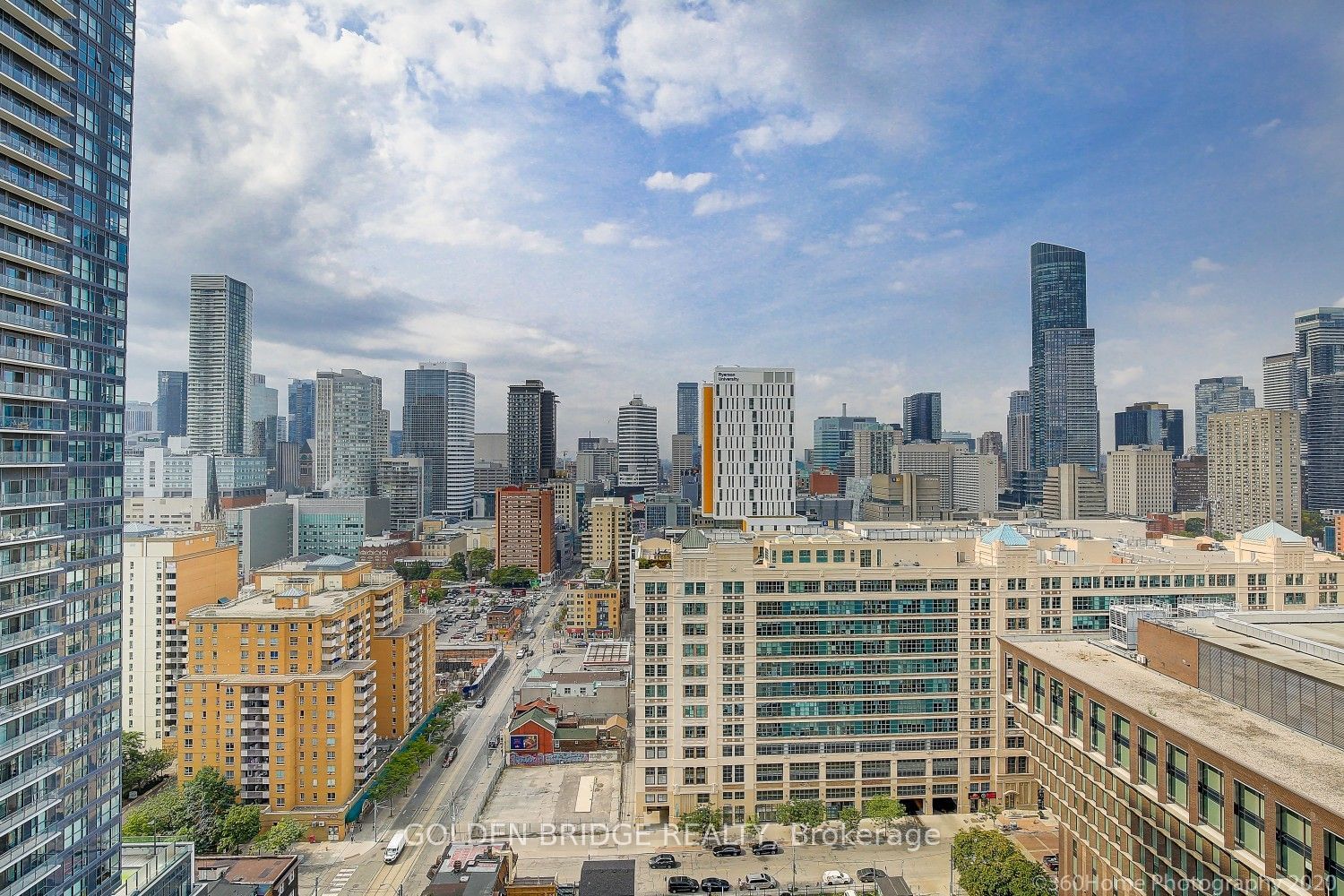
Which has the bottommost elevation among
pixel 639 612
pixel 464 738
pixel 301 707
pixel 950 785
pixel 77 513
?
pixel 464 738

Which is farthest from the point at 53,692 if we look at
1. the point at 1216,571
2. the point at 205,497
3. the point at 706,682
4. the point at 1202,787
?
the point at 205,497

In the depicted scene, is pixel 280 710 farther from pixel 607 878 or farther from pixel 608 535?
pixel 608 535

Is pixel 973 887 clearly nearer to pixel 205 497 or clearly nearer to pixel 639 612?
pixel 639 612

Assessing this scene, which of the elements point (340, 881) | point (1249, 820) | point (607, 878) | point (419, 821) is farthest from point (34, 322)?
point (1249, 820)

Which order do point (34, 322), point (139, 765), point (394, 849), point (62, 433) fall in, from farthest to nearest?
point (139, 765), point (394, 849), point (62, 433), point (34, 322)

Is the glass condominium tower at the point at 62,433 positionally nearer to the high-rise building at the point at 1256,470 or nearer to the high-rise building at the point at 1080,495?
the high-rise building at the point at 1256,470
